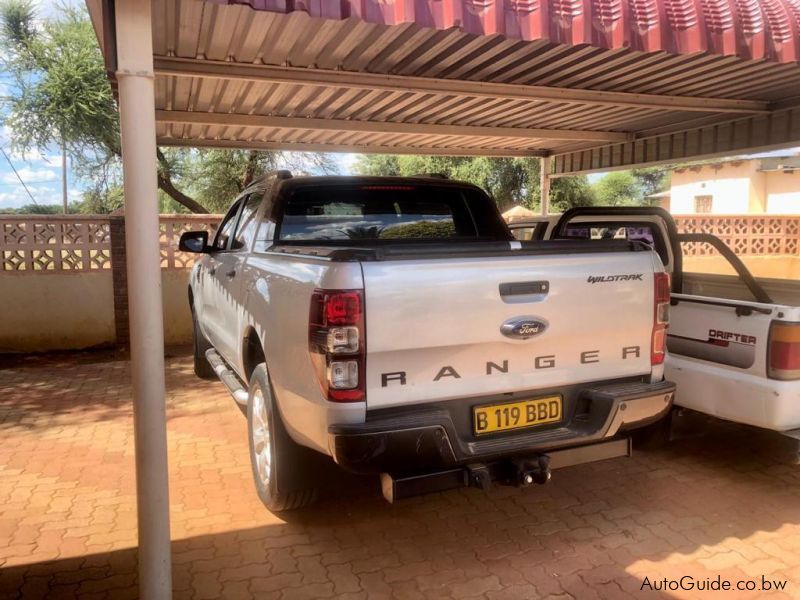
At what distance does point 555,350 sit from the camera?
3.10 metres

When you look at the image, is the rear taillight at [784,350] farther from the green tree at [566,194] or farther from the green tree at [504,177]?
the green tree at [504,177]

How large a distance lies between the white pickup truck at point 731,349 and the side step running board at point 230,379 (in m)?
2.47

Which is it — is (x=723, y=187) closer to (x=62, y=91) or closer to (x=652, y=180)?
(x=652, y=180)

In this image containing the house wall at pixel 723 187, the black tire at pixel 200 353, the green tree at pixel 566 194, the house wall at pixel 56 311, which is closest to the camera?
the black tire at pixel 200 353

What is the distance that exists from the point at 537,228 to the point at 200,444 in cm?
364

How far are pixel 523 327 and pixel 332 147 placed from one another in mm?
6877

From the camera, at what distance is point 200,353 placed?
664 cm

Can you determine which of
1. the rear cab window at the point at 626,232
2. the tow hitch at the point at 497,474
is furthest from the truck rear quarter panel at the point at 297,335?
the rear cab window at the point at 626,232

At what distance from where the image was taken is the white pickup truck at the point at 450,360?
2688 millimetres

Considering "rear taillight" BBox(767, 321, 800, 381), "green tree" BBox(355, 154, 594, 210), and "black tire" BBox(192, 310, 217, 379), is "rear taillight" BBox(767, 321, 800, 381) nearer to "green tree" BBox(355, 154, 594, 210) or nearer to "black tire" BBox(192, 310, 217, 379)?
"black tire" BBox(192, 310, 217, 379)

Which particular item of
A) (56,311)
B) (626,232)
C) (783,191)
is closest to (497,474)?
(626,232)

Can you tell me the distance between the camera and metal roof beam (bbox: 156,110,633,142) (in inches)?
270

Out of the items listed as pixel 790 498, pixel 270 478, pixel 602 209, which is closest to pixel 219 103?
pixel 602 209

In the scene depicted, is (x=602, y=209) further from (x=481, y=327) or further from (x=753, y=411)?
(x=481, y=327)
